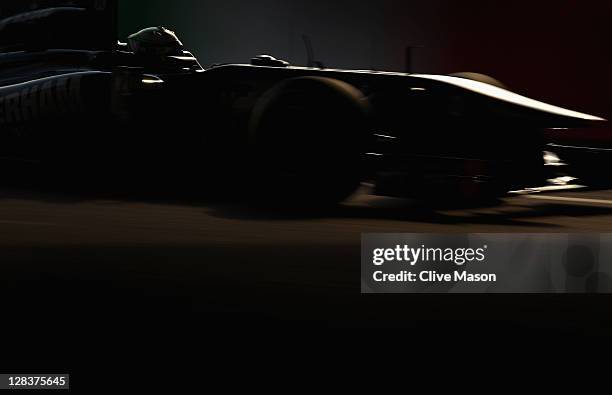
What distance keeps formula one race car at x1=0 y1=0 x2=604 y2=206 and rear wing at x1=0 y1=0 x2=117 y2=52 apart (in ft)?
0.03

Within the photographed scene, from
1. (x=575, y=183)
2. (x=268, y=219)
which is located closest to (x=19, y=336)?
(x=268, y=219)

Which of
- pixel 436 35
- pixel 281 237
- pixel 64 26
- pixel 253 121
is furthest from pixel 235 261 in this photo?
pixel 436 35

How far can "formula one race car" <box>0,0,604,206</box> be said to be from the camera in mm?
7293

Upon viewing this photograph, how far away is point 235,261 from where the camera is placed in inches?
226

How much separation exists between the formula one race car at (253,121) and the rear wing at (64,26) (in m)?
0.01

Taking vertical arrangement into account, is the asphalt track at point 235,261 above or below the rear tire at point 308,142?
below

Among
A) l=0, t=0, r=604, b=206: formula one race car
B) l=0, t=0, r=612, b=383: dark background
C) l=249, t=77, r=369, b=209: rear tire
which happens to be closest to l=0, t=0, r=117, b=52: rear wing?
l=0, t=0, r=604, b=206: formula one race car

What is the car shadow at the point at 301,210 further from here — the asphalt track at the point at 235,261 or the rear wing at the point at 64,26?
the rear wing at the point at 64,26

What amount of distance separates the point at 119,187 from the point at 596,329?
15.1ft

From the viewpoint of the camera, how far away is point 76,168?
8445 mm

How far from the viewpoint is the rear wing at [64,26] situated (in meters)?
9.05

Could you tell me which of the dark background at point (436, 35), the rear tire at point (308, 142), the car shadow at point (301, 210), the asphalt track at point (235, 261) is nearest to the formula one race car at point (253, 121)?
the rear tire at point (308, 142)

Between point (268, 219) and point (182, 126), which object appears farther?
point (182, 126)

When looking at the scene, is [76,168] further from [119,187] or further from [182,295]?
[182,295]
